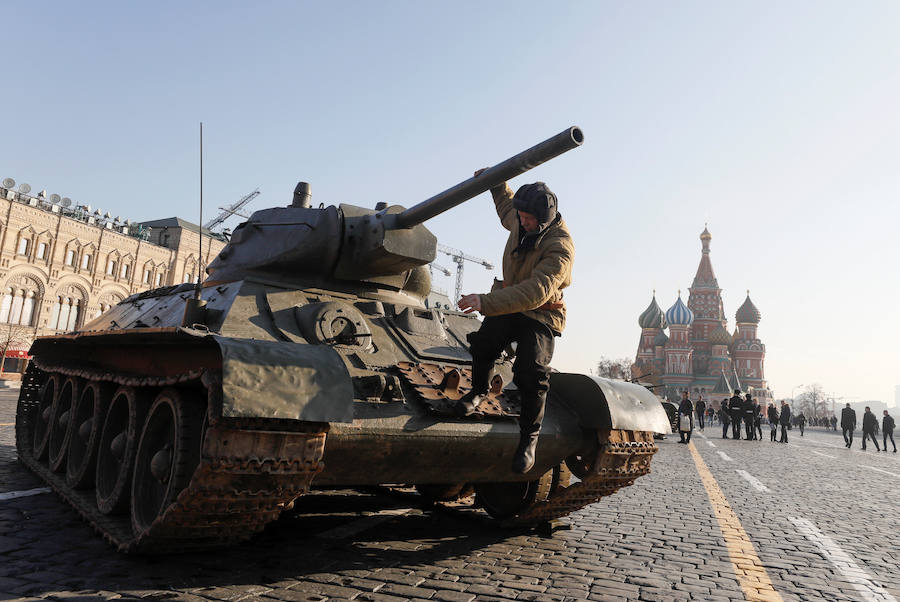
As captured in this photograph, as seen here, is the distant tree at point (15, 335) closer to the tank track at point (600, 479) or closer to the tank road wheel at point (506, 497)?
the tank road wheel at point (506, 497)

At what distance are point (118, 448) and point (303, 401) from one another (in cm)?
237

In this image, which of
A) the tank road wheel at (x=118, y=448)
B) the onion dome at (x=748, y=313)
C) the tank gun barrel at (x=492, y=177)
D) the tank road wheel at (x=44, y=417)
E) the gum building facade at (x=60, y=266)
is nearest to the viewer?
the tank gun barrel at (x=492, y=177)

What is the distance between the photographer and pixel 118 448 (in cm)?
515

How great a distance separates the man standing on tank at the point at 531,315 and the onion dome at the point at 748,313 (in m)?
90.5

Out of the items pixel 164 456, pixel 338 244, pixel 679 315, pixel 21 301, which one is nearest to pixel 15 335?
pixel 21 301

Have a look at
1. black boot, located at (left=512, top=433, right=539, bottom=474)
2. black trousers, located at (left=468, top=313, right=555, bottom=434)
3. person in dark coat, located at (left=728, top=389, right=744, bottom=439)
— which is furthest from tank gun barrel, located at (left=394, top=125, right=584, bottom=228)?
person in dark coat, located at (left=728, top=389, right=744, bottom=439)

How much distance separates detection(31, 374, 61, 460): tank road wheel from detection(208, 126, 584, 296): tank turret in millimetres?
2939

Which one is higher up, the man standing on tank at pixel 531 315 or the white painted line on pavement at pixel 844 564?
the man standing on tank at pixel 531 315

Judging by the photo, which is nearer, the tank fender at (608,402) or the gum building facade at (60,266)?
the tank fender at (608,402)

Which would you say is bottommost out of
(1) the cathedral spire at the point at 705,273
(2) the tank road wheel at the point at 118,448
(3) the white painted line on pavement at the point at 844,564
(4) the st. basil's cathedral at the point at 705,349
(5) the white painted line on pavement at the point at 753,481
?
(3) the white painted line on pavement at the point at 844,564

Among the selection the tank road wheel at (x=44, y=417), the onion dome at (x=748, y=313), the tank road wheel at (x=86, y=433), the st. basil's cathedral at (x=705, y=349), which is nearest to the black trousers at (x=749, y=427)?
the tank road wheel at (x=44, y=417)

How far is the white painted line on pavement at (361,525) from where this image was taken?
511 centimetres

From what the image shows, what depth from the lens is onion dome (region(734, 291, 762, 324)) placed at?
86.9 meters

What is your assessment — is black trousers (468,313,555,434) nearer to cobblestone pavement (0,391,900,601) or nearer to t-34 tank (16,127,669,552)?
t-34 tank (16,127,669,552)
